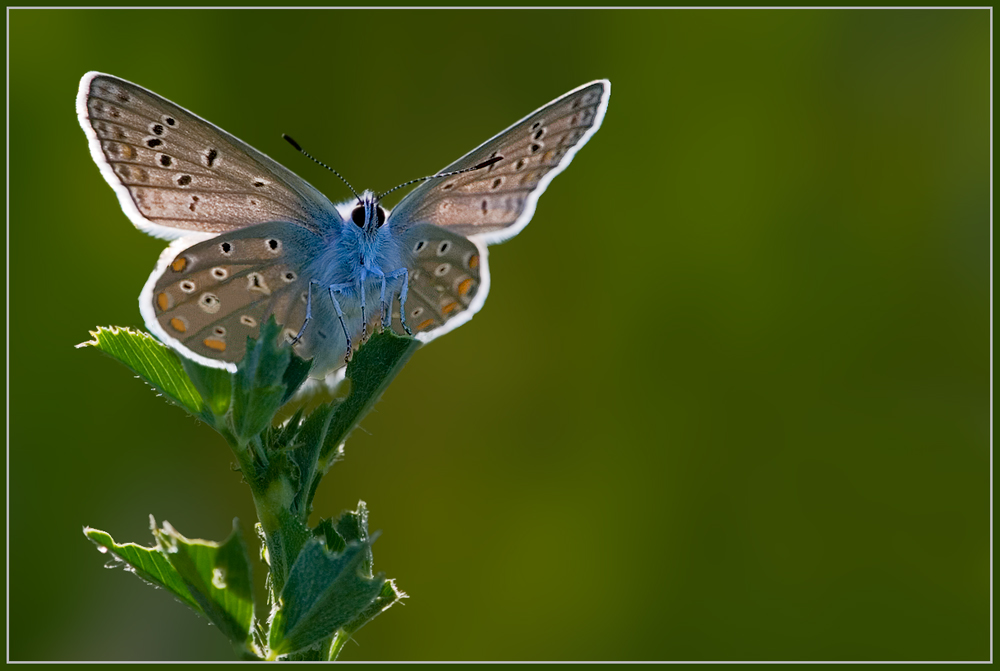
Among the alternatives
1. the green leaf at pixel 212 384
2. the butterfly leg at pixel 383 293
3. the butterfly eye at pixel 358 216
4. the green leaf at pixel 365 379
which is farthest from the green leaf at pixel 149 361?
the butterfly eye at pixel 358 216

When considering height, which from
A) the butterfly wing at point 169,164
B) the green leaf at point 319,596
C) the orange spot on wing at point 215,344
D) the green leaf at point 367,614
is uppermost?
→ the butterfly wing at point 169,164

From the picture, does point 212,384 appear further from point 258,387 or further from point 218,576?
point 218,576

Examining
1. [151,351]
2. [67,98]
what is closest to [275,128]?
[67,98]

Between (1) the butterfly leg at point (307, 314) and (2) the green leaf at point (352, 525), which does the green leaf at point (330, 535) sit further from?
(1) the butterfly leg at point (307, 314)

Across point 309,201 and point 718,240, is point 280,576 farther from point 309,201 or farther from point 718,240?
point 718,240

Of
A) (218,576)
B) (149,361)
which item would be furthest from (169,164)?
(218,576)
